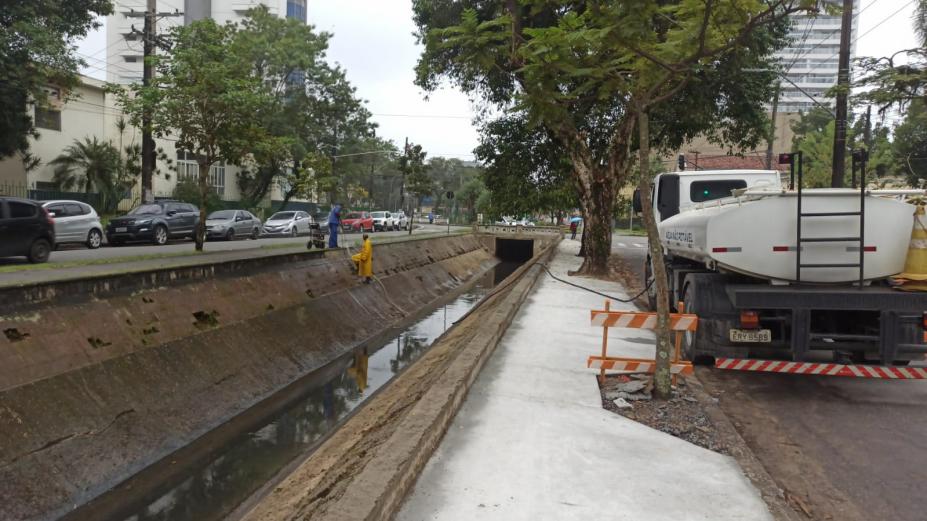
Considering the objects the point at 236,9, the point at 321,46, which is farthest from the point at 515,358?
the point at 236,9

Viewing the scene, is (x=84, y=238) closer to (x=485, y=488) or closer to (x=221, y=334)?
(x=221, y=334)

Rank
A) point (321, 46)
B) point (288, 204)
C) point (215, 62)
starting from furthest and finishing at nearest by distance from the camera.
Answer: point (288, 204) < point (321, 46) < point (215, 62)

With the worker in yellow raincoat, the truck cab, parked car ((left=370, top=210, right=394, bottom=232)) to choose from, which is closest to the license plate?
the truck cab

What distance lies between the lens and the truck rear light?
6941mm

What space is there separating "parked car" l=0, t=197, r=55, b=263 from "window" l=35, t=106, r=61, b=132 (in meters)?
17.2

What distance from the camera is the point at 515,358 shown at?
840 cm

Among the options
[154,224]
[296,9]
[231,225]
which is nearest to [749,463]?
[154,224]

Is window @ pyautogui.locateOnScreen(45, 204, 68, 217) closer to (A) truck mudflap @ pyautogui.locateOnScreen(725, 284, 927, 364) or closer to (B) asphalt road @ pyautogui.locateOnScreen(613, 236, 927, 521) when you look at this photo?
(B) asphalt road @ pyautogui.locateOnScreen(613, 236, 927, 521)

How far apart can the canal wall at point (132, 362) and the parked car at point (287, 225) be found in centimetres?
1685

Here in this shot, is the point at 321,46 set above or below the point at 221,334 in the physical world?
above

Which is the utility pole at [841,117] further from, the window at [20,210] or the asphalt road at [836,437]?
the window at [20,210]

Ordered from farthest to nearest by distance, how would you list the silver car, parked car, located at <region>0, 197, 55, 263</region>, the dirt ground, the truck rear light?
1. the silver car
2. parked car, located at <region>0, 197, 55, 263</region>
3. the truck rear light
4. the dirt ground

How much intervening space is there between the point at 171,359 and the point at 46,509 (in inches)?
128

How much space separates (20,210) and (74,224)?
5.55 meters
